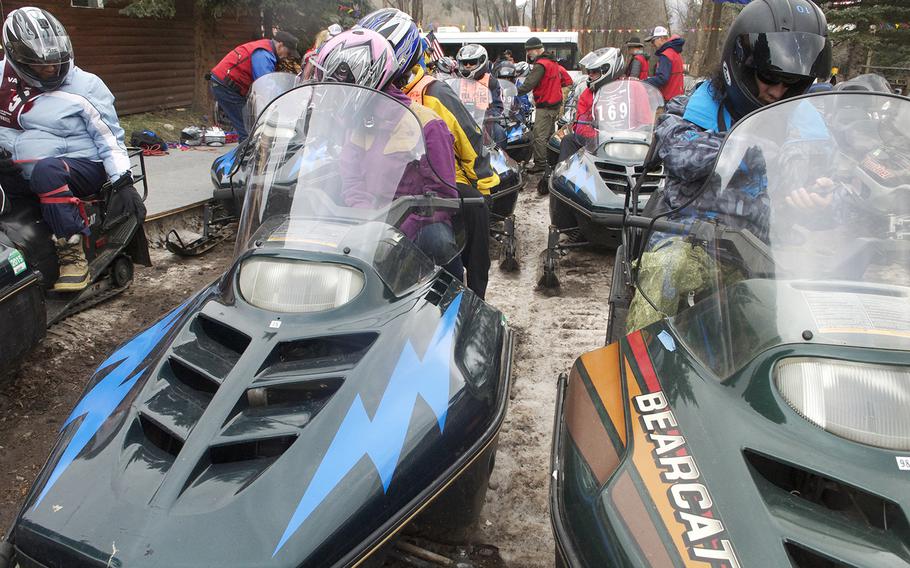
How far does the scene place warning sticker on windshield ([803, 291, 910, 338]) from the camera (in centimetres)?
170

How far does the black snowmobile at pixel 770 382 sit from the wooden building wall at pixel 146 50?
12901 mm

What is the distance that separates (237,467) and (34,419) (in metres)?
2.29

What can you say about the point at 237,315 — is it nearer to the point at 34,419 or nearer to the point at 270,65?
the point at 34,419

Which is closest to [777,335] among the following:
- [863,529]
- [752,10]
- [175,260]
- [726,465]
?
[726,465]

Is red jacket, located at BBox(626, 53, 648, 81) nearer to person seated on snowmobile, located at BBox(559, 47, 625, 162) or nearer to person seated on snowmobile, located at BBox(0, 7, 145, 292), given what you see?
person seated on snowmobile, located at BBox(559, 47, 625, 162)

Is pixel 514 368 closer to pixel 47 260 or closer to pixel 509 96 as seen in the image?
pixel 47 260

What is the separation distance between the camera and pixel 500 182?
256 inches

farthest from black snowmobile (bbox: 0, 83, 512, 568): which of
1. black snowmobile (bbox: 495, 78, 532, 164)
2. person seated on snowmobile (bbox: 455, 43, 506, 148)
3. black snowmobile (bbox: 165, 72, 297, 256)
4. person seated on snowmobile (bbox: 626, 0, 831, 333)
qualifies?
black snowmobile (bbox: 495, 78, 532, 164)

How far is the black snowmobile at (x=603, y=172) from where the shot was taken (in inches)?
221

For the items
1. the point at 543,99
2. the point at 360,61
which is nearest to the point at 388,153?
the point at 360,61

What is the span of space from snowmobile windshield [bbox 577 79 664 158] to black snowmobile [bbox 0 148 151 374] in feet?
12.9

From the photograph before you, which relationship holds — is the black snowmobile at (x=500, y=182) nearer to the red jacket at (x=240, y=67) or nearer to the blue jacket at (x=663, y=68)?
the red jacket at (x=240, y=67)

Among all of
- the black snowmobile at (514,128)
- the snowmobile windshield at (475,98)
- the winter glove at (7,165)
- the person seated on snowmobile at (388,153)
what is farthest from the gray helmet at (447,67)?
the person seated on snowmobile at (388,153)

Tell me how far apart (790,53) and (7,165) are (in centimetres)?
418
